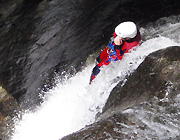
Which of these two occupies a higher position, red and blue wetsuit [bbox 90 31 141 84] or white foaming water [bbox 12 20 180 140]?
red and blue wetsuit [bbox 90 31 141 84]

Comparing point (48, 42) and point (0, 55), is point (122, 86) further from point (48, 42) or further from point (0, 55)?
point (0, 55)

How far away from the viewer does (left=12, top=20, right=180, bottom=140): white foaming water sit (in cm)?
365

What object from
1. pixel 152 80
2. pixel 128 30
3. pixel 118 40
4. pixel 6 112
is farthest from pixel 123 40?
pixel 6 112

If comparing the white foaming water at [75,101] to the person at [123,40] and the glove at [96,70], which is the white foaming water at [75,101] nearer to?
the glove at [96,70]

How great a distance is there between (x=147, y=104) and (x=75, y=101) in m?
2.11

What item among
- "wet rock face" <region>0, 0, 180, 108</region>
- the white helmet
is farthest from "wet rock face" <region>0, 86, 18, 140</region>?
the white helmet

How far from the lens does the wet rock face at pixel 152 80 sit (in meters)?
2.33

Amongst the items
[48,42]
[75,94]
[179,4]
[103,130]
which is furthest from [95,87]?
[179,4]

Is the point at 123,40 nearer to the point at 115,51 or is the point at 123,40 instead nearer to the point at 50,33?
the point at 115,51

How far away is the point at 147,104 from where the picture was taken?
7.39ft

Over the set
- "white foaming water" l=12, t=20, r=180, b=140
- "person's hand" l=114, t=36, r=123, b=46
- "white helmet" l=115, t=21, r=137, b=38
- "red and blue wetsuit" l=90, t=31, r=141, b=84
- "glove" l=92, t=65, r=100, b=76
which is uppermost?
"white helmet" l=115, t=21, r=137, b=38

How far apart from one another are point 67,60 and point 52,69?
399mm

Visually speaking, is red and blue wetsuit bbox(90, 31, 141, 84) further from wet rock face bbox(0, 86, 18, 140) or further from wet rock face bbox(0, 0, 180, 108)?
wet rock face bbox(0, 86, 18, 140)

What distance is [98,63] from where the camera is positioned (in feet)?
12.9
